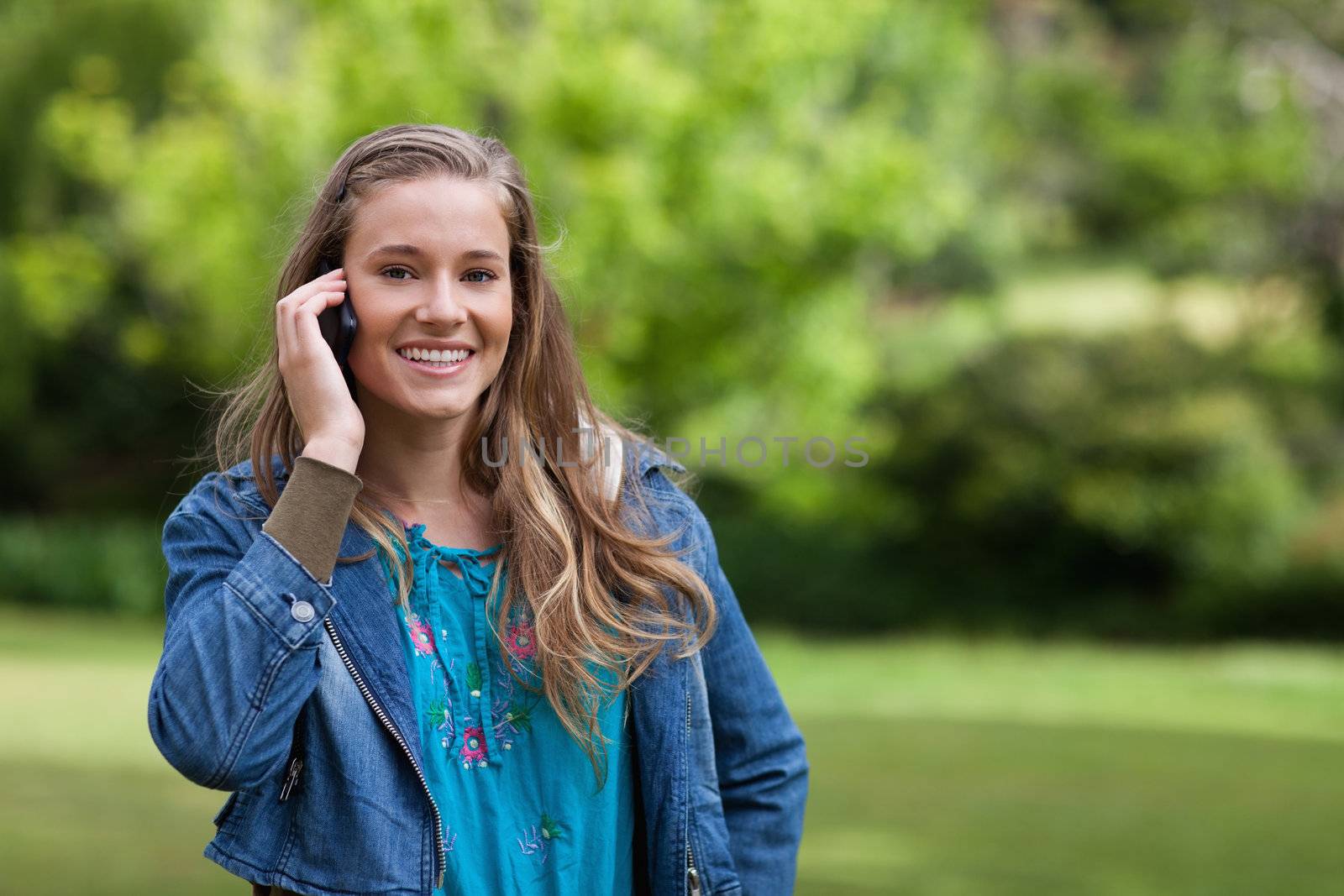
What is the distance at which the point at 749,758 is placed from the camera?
2398mm

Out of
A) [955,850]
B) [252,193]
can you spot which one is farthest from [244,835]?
[252,193]

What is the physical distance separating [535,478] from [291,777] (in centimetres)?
59

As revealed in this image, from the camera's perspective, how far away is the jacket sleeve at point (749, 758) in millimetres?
2379

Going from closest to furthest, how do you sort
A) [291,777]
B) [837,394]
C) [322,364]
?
[291,777] < [322,364] < [837,394]

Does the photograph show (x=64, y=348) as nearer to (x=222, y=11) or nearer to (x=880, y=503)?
(x=222, y=11)

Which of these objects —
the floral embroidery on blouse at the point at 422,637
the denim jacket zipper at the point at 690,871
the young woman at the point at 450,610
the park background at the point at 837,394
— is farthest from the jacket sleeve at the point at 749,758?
the park background at the point at 837,394

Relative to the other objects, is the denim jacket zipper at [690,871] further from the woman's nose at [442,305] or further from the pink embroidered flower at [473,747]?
the woman's nose at [442,305]

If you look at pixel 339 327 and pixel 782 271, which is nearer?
pixel 339 327

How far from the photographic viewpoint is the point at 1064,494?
17.0 meters

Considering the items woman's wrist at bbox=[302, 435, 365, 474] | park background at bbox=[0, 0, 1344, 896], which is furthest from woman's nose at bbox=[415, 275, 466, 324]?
park background at bbox=[0, 0, 1344, 896]

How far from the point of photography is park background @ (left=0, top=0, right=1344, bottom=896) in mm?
9031

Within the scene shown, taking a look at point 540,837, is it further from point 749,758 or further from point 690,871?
point 749,758

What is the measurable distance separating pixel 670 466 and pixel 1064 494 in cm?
1507

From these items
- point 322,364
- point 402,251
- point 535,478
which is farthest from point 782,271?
point 322,364
